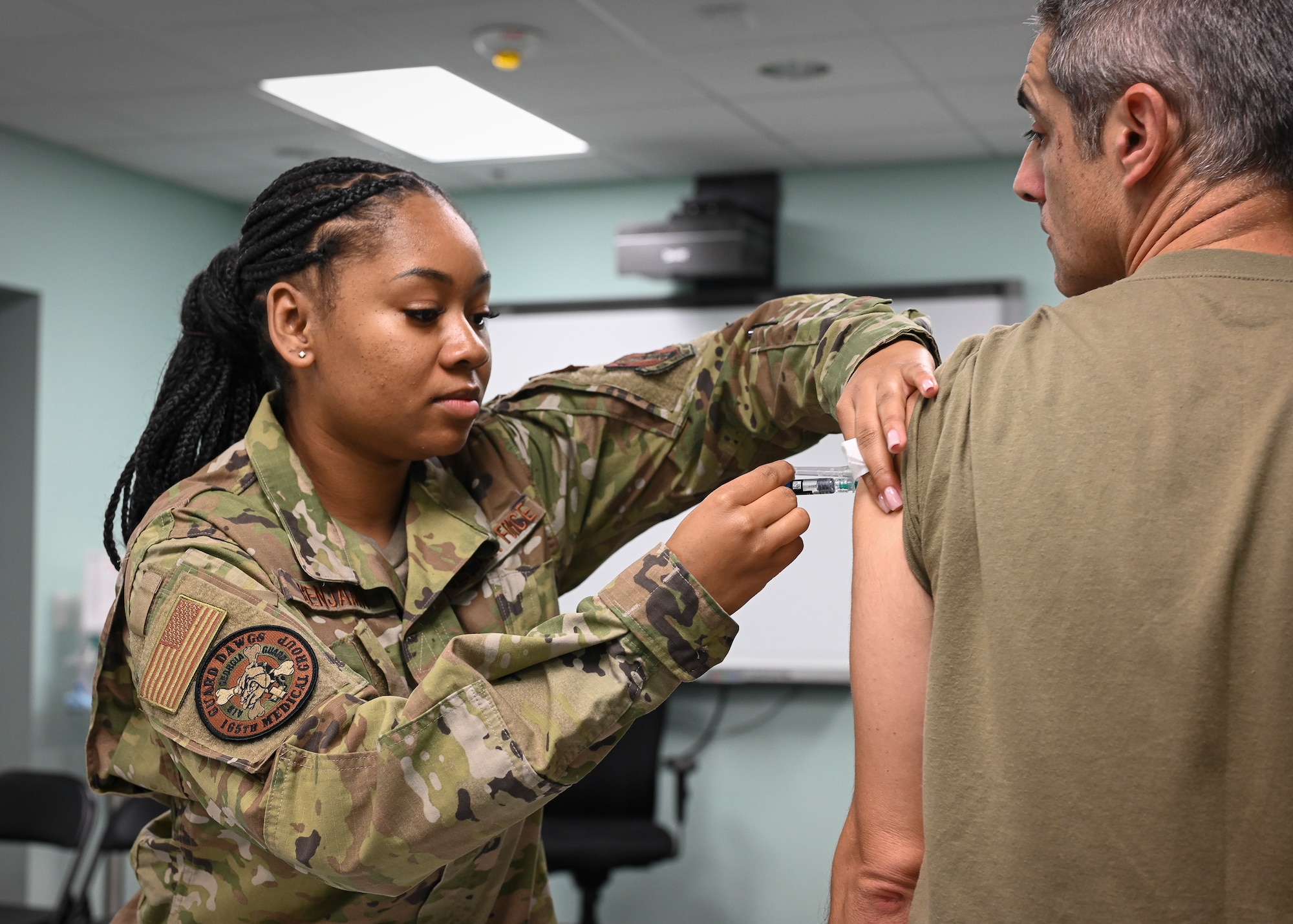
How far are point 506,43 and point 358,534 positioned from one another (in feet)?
7.23

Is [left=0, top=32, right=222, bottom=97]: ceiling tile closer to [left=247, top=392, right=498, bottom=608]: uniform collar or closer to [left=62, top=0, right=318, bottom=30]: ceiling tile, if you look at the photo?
[left=62, top=0, right=318, bottom=30]: ceiling tile

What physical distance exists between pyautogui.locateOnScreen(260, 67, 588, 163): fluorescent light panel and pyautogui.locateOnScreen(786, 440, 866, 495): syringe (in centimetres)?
271

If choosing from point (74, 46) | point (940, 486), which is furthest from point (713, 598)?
point (74, 46)

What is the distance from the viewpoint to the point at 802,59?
3.57m

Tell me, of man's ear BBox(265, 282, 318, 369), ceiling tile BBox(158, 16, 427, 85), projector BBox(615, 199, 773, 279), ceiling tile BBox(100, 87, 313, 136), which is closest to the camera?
man's ear BBox(265, 282, 318, 369)

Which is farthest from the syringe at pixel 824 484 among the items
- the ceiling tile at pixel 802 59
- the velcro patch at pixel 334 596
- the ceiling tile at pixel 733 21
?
the ceiling tile at pixel 802 59

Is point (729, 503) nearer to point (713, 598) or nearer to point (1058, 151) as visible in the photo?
point (713, 598)

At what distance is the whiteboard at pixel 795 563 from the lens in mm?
4719

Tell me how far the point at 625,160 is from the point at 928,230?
118cm

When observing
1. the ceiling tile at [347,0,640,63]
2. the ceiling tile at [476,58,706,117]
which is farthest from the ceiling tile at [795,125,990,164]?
the ceiling tile at [347,0,640,63]

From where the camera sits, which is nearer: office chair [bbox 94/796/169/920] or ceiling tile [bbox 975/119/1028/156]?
office chair [bbox 94/796/169/920]

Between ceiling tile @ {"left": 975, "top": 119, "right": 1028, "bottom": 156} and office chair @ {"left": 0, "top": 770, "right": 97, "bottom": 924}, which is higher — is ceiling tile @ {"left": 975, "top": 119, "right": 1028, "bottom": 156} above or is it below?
above

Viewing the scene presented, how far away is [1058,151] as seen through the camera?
104 cm

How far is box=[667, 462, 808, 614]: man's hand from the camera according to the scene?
121 centimetres
